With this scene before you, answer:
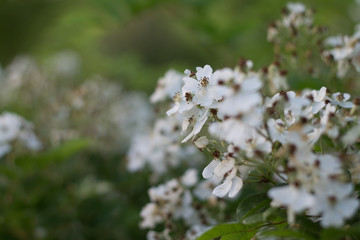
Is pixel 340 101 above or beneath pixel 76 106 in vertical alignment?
beneath

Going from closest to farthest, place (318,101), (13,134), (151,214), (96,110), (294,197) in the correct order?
(294,197)
(318,101)
(151,214)
(13,134)
(96,110)

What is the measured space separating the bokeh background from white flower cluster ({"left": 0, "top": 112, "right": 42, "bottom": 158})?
0.26 feet

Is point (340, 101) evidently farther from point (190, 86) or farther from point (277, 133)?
point (190, 86)

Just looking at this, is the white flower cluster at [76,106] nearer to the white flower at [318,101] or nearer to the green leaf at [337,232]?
the white flower at [318,101]

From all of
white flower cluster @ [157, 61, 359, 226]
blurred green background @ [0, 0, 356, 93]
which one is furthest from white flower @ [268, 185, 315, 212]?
blurred green background @ [0, 0, 356, 93]

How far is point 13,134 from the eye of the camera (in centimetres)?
200

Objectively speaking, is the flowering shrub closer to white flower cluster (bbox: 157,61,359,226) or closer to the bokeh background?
white flower cluster (bbox: 157,61,359,226)

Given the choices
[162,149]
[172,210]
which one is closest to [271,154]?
[172,210]

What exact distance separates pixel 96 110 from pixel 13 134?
0.95 m

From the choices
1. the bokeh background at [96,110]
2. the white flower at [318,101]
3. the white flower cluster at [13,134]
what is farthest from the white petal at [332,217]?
the white flower cluster at [13,134]

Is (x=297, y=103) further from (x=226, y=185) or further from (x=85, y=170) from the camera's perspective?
(x=85, y=170)

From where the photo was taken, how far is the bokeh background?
2.29 meters

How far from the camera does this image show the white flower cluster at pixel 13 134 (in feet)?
6.53

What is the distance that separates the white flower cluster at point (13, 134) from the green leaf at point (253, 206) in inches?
50.3
